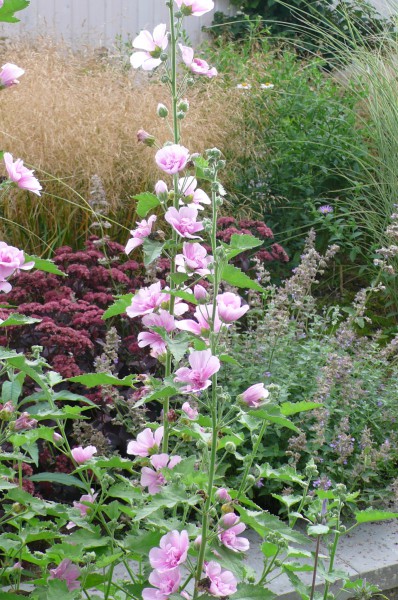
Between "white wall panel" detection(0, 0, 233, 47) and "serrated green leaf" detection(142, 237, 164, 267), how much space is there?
7.13 meters

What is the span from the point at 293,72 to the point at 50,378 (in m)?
4.40

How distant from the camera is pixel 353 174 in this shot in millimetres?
5258

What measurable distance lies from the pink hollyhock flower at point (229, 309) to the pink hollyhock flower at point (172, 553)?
36 centimetres

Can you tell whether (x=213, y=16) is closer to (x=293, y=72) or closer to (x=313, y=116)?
(x=293, y=72)

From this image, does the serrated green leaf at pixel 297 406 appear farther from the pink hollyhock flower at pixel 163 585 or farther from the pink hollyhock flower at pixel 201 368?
the pink hollyhock flower at pixel 163 585

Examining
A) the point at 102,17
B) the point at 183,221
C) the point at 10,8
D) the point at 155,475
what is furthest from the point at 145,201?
the point at 102,17

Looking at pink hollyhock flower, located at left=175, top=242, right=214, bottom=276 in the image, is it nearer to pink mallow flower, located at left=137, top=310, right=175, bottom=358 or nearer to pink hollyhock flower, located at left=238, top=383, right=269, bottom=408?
pink mallow flower, located at left=137, top=310, right=175, bottom=358

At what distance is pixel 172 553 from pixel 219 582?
0.36ft

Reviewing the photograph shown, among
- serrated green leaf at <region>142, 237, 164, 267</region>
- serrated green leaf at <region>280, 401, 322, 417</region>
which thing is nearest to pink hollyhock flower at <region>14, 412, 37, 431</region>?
serrated green leaf at <region>142, 237, 164, 267</region>

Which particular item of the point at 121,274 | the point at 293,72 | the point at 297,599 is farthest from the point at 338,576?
the point at 293,72

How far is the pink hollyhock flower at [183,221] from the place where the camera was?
163 cm

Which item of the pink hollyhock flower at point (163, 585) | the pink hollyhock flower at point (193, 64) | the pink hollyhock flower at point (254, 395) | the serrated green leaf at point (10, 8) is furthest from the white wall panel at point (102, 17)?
the pink hollyhock flower at point (163, 585)

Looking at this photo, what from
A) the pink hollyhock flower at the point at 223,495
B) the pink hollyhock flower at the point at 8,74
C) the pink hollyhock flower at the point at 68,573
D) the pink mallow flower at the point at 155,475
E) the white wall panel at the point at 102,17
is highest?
the pink hollyhock flower at the point at 8,74

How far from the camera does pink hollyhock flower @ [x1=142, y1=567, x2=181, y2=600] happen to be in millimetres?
1487
